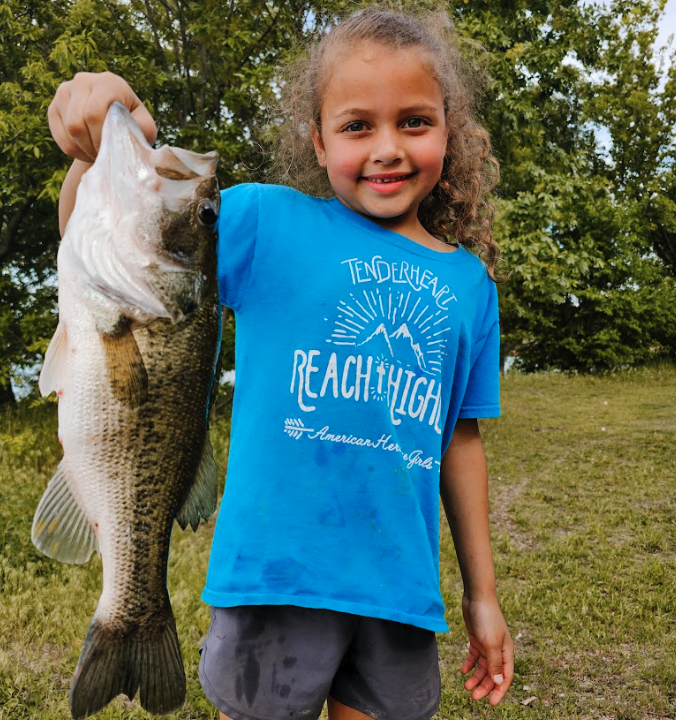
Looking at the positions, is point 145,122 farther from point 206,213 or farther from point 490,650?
point 490,650

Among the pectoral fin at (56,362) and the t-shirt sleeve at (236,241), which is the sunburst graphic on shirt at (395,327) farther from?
A: the pectoral fin at (56,362)

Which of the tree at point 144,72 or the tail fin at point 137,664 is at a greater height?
the tree at point 144,72

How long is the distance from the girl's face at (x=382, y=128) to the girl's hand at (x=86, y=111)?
51cm

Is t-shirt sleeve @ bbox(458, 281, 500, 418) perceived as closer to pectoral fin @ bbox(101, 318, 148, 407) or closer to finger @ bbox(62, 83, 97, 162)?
pectoral fin @ bbox(101, 318, 148, 407)

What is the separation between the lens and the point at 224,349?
9.80 metres

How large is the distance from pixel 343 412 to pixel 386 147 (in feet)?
2.19

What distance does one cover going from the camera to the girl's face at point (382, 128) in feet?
6.14

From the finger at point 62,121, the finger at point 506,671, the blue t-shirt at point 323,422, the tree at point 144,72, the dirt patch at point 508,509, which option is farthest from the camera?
the tree at point 144,72

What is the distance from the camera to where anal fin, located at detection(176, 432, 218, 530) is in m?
1.62

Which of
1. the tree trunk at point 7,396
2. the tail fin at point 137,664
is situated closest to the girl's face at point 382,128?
the tail fin at point 137,664

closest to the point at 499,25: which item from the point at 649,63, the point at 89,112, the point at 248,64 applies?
the point at 248,64

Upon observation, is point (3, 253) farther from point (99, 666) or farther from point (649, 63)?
point (649, 63)

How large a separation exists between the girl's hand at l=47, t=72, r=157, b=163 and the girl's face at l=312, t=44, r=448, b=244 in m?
0.51

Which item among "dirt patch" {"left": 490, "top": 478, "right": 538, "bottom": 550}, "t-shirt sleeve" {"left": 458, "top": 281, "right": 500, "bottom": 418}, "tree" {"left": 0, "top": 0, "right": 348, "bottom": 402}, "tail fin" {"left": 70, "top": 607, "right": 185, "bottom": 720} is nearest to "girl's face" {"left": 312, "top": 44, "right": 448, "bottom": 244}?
"t-shirt sleeve" {"left": 458, "top": 281, "right": 500, "bottom": 418}
